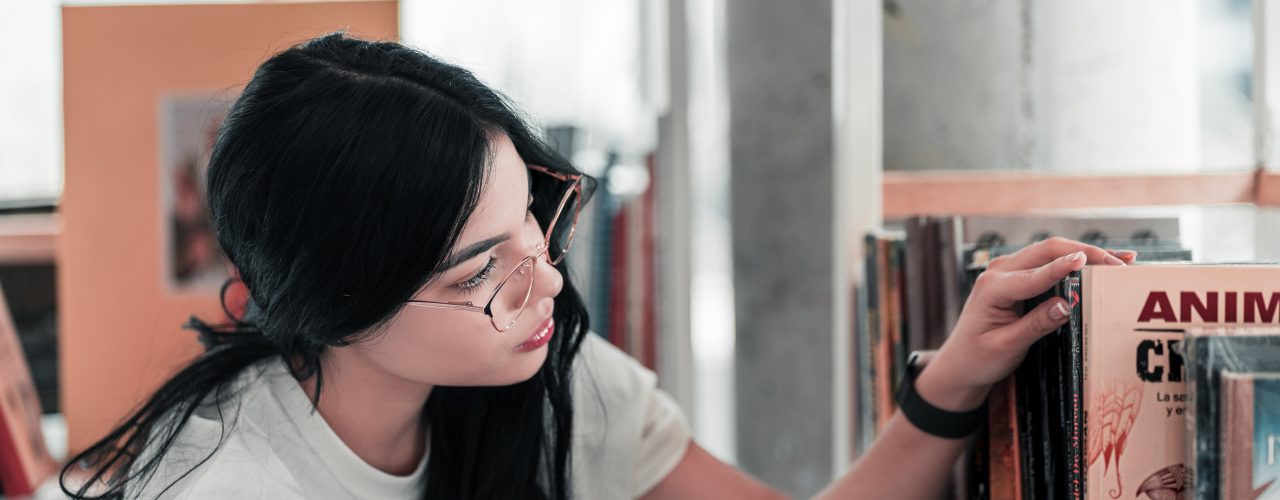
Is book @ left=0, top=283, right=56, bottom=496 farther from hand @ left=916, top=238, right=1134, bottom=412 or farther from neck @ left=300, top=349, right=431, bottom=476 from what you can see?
hand @ left=916, top=238, right=1134, bottom=412

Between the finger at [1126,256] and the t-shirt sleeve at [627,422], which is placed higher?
the finger at [1126,256]

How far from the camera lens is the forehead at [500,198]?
36.7 inches

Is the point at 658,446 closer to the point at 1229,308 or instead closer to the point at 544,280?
the point at 544,280

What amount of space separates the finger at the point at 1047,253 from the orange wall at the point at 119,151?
8.31 ft

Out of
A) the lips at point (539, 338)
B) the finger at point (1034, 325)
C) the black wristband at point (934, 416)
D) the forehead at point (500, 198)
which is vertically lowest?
the black wristband at point (934, 416)

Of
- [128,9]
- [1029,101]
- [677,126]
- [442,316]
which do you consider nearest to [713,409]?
[677,126]

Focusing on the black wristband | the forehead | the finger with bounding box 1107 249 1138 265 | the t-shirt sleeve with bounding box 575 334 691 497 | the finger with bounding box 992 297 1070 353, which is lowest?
the t-shirt sleeve with bounding box 575 334 691 497

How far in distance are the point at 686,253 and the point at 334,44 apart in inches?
55.1

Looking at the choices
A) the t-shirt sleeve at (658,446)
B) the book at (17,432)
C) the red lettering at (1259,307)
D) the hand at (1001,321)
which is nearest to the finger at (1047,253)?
the hand at (1001,321)

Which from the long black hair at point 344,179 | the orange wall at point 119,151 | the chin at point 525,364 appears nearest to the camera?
the long black hair at point 344,179

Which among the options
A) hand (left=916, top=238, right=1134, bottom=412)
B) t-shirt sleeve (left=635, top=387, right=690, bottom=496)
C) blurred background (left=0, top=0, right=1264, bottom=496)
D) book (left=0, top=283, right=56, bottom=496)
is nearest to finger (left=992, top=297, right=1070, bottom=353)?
hand (left=916, top=238, right=1134, bottom=412)

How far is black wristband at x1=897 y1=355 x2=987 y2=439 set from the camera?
963 mm

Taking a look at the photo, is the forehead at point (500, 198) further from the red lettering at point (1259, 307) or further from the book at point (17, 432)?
the book at point (17, 432)

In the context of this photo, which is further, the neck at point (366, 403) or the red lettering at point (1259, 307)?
the neck at point (366, 403)
